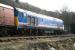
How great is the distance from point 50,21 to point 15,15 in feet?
45.6

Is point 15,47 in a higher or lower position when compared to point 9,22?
lower

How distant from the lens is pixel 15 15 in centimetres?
2530

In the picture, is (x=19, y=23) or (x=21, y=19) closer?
(x=19, y=23)

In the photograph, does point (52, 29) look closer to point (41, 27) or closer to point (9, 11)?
point (41, 27)

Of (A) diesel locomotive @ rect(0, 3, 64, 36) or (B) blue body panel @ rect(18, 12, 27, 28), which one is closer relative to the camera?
(A) diesel locomotive @ rect(0, 3, 64, 36)

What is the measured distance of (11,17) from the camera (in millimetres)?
24047

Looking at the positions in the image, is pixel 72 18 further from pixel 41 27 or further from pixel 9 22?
pixel 9 22

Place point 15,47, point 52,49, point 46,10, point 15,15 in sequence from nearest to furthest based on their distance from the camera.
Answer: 1. point 15,47
2. point 52,49
3. point 15,15
4. point 46,10

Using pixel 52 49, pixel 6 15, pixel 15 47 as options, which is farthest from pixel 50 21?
pixel 15 47

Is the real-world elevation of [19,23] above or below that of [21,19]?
below

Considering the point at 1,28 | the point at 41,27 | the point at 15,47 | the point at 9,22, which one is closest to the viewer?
the point at 15,47

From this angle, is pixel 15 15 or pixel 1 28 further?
pixel 15 15

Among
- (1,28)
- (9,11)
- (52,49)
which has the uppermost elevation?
(9,11)

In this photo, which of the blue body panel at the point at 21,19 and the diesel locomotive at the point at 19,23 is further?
the blue body panel at the point at 21,19
